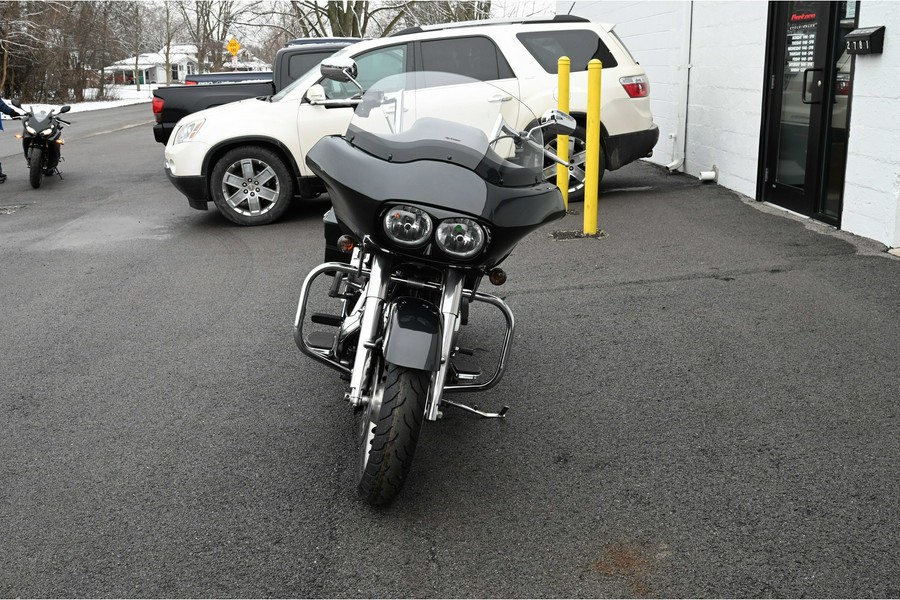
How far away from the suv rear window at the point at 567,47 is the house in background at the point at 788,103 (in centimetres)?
160

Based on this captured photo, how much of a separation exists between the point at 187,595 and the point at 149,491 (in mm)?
836

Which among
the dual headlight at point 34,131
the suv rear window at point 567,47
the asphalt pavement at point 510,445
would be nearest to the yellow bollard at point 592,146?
the asphalt pavement at point 510,445

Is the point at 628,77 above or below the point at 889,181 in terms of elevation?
above

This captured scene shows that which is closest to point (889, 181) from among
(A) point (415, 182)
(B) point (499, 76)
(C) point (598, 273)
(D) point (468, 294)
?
(C) point (598, 273)

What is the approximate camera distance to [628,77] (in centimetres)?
1039

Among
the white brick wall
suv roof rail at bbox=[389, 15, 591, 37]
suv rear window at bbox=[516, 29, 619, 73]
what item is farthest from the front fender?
suv roof rail at bbox=[389, 15, 591, 37]

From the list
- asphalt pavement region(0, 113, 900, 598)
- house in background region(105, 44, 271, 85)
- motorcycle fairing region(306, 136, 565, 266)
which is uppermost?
house in background region(105, 44, 271, 85)

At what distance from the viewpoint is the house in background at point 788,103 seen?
7.68m

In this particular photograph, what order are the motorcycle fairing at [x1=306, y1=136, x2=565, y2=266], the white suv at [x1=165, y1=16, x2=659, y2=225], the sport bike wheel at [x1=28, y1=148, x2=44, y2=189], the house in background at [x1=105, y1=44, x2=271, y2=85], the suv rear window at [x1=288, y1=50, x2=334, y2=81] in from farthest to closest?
the house in background at [x1=105, y1=44, x2=271, y2=85]
the sport bike wheel at [x1=28, y1=148, x2=44, y2=189]
the suv rear window at [x1=288, y1=50, x2=334, y2=81]
the white suv at [x1=165, y1=16, x2=659, y2=225]
the motorcycle fairing at [x1=306, y1=136, x2=565, y2=266]

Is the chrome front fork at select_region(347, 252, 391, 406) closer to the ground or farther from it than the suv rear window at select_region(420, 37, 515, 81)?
closer to the ground

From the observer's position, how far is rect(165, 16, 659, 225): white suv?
9.68 meters

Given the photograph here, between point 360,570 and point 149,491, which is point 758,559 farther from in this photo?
point 149,491

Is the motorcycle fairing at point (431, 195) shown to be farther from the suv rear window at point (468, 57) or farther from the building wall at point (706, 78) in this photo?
the building wall at point (706, 78)

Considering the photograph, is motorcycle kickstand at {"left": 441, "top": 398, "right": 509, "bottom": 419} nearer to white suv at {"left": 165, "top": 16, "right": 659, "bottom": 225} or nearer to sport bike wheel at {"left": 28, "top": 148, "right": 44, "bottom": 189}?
white suv at {"left": 165, "top": 16, "right": 659, "bottom": 225}
